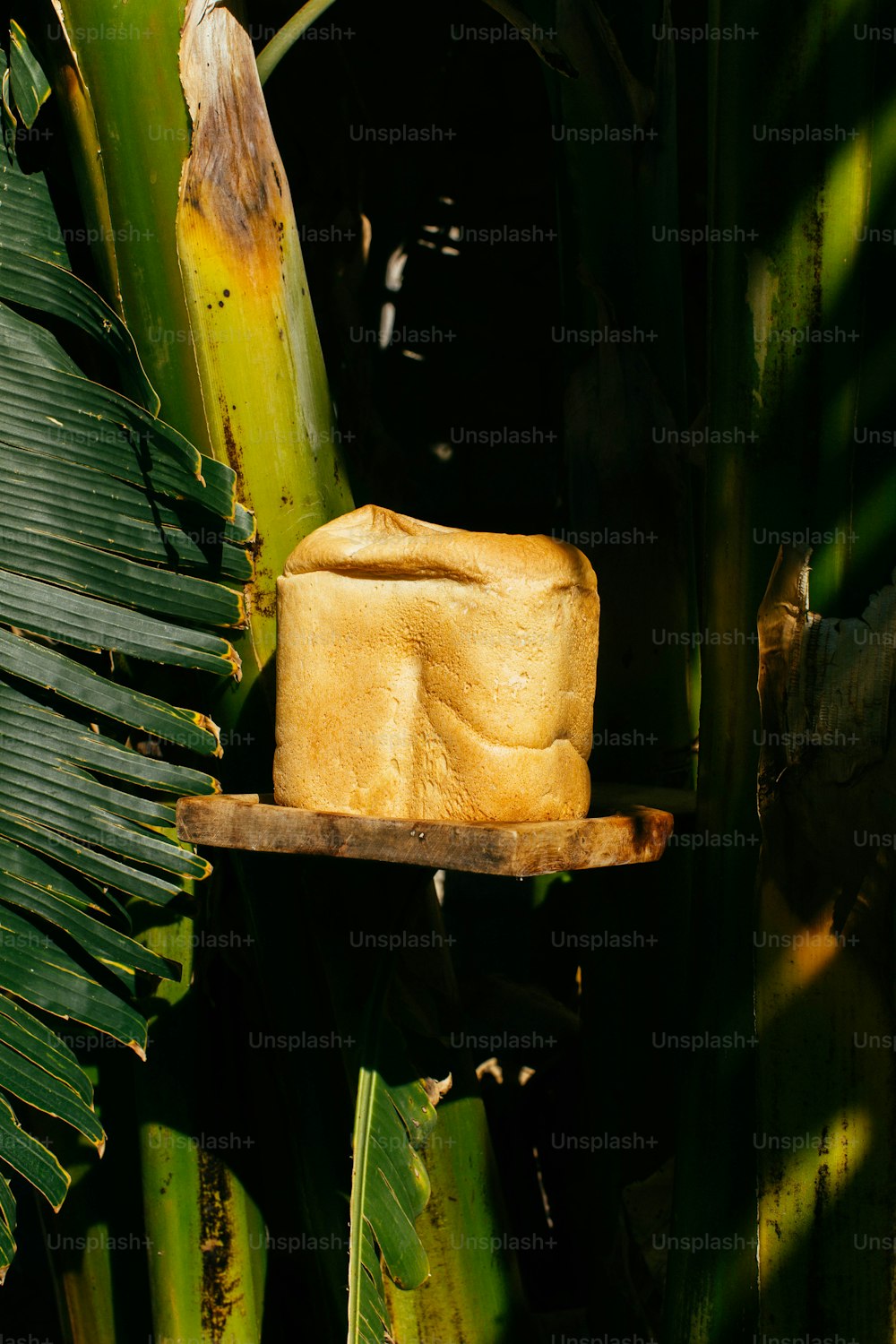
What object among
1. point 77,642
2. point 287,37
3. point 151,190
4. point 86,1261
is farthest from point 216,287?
point 86,1261

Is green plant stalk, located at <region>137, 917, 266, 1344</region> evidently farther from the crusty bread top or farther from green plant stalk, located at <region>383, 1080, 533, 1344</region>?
the crusty bread top

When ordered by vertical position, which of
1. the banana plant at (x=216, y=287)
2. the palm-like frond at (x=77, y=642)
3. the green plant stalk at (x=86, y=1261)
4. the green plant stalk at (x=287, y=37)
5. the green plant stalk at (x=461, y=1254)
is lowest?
the green plant stalk at (x=86, y=1261)

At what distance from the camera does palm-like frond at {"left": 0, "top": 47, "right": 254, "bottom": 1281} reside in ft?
4.13

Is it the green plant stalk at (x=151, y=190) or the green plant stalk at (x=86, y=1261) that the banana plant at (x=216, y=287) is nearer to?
the green plant stalk at (x=151, y=190)

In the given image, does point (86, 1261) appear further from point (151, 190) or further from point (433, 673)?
A: point (151, 190)

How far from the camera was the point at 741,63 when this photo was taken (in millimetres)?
1054

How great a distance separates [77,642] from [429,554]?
46 cm

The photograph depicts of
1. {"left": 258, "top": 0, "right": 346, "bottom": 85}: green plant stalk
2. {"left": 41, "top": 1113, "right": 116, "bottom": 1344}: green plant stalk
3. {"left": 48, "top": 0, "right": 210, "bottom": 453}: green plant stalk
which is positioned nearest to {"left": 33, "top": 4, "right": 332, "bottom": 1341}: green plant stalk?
{"left": 48, "top": 0, "right": 210, "bottom": 453}: green plant stalk

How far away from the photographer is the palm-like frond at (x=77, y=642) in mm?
1260

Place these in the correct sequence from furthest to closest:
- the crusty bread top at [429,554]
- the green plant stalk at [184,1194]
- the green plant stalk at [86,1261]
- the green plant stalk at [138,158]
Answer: the green plant stalk at [86,1261] → the green plant stalk at [184,1194] → the green plant stalk at [138,158] → the crusty bread top at [429,554]

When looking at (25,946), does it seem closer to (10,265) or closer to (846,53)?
(10,265)

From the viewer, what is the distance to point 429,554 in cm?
107

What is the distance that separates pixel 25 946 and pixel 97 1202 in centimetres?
55

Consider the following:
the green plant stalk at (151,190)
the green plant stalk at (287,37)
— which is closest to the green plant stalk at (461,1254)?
the green plant stalk at (151,190)
